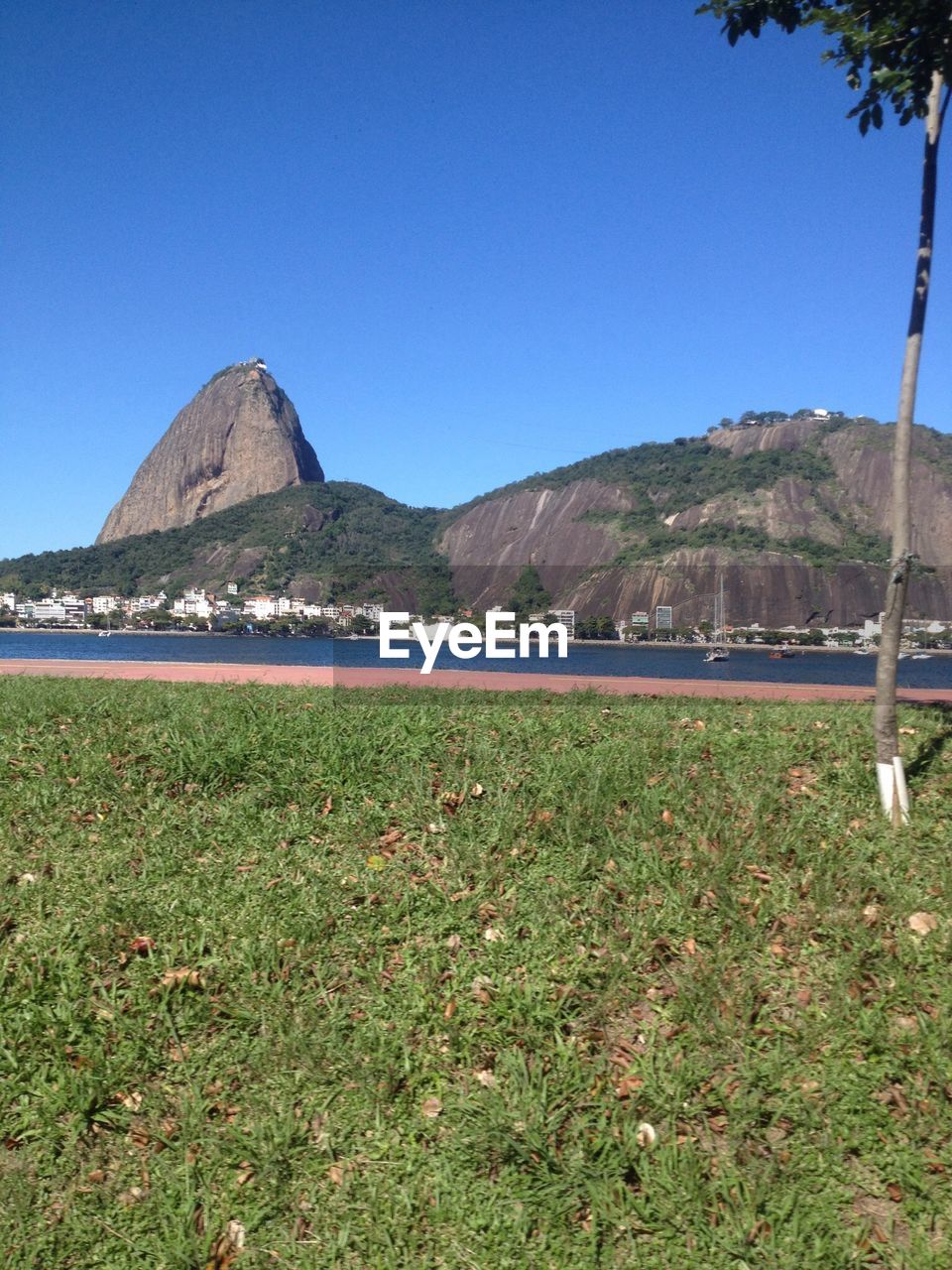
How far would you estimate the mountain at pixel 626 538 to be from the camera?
34.5 feet

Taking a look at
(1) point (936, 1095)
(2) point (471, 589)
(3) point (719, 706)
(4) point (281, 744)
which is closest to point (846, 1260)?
(1) point (936, 1095)

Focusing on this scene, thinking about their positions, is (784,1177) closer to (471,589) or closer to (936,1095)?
(936,1095)

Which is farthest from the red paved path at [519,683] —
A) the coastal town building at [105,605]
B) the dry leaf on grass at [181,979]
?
the coastal town building at [105,605]

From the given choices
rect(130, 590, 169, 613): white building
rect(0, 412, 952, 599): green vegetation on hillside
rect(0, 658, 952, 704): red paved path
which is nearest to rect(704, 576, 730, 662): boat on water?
rect(0, 658, 952, 704): red paved path

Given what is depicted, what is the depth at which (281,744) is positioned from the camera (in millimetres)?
5203

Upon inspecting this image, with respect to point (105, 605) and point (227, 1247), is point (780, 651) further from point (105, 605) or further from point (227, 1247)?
point (105, 605)

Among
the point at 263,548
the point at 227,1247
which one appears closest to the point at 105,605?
the point at 263,548

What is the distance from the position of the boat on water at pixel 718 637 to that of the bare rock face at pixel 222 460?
5737 inches

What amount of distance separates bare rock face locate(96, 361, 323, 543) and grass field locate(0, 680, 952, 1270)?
150993 millimetres

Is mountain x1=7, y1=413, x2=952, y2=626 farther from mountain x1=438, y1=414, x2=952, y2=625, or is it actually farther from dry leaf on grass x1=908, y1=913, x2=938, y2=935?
dry leaf on grass x1=908, y1=913, x2=938, y2=935

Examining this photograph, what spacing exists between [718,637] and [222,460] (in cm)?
15828

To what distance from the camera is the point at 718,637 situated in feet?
34.6

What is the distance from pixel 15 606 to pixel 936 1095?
Result: 58420 mm

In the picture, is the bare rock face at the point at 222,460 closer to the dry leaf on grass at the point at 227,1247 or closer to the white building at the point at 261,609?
the white building at the point at 261,609
